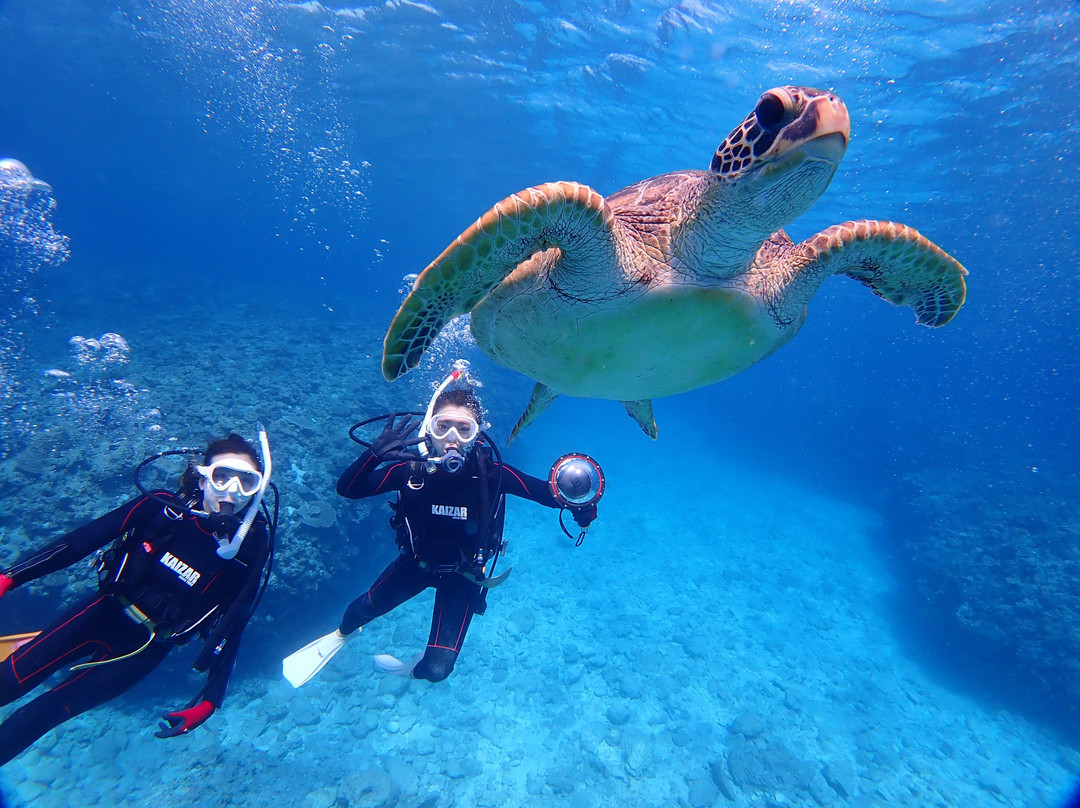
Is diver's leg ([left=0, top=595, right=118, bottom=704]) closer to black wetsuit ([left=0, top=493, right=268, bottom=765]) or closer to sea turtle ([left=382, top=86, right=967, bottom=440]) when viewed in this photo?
black wetsuit ([left=0, top=493, right=268, bottom=765])

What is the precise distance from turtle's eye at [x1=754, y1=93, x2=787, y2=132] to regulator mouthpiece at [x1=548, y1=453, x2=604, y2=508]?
8.02 feet

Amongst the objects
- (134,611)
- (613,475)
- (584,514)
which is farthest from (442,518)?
(613,475)

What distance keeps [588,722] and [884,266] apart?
262 inches

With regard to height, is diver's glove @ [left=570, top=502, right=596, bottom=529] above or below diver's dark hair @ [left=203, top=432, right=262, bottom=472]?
above

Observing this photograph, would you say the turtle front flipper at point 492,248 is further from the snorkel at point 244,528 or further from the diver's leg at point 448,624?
the diver's leg at point 448,624

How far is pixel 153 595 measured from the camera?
291 cm

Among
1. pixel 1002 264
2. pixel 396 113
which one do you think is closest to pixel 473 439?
pixel 396 113

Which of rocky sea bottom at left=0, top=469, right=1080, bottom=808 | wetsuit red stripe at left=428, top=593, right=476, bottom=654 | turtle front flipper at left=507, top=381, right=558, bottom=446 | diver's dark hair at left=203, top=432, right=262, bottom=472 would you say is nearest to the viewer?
diver's dark hair at left=203, top=432, right=262, bottom=472

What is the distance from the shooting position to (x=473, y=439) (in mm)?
3645

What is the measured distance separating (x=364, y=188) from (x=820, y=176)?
5308 cm

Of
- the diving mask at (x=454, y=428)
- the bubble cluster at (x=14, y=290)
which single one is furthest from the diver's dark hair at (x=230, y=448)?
the bubble cluster at (x=14, y=290)

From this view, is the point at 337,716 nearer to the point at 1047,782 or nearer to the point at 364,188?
the point at 1047,782

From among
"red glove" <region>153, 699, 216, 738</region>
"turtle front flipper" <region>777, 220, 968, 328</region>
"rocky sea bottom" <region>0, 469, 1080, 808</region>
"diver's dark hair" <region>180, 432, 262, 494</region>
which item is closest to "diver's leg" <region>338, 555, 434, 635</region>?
"red glove" <region>153, 699, 216, 738</region>

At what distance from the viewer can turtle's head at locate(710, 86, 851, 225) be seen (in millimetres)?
1737
